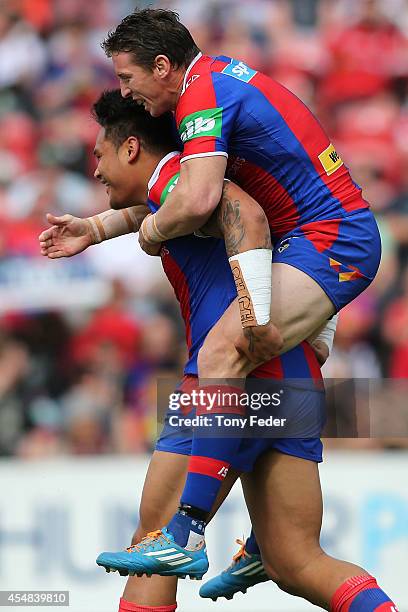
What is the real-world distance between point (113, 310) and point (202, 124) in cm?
492

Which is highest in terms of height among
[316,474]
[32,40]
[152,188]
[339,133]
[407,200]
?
[32,40]

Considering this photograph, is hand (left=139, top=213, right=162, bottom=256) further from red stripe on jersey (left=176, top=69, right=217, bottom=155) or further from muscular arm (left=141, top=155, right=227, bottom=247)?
red stripe on jersey (left=176, top=69, right=217, bottom=155)

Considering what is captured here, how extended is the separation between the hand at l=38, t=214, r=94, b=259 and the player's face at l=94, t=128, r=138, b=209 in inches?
13.1

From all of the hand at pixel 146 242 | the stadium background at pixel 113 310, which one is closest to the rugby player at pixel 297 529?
the hand at pixel 146 242

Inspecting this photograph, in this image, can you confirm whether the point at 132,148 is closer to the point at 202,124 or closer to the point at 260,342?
the point at 202,124

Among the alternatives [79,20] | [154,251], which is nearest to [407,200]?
[79,20]

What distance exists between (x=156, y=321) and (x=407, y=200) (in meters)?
2.31

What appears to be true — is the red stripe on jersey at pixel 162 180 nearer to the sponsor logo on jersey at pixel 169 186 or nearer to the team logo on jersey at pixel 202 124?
the sponsor logo on jersey at pixel 169 186

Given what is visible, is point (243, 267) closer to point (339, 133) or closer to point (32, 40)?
point (339, 133)

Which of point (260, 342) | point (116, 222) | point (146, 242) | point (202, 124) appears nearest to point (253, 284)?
point (260, 342)

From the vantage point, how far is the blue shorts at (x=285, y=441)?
4.14 m

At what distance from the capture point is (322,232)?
4.11 m

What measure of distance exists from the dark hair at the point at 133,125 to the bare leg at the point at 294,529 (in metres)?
1.26

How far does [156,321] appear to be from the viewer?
859 cm
